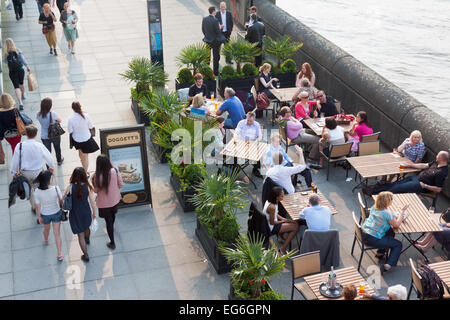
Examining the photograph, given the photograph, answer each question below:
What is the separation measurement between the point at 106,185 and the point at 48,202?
2.87 ft

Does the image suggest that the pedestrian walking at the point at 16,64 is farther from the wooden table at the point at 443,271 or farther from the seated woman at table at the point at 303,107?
the wooden table at the point at 443,271

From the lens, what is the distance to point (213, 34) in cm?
1569

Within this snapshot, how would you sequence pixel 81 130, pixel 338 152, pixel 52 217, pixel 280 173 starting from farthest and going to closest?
pixel 338 152, pixel 81 130, pixel 280 173, pixel 52 217

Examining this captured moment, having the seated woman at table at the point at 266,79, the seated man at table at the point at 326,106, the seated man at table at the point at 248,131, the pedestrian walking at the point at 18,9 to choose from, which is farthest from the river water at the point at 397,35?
the pedestrian walking at the point at 18,9

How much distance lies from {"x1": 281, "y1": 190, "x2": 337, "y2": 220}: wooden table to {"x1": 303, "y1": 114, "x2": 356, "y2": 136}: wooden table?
2416 millimetres

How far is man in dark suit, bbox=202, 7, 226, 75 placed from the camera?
15.5 meters

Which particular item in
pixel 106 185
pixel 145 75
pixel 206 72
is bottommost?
pixel 206 72

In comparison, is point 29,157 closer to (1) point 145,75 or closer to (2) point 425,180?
(1) point 145,75

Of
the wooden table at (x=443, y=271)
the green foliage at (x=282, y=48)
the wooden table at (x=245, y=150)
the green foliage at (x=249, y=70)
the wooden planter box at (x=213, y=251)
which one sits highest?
the green foliage at (x=282, y=48)

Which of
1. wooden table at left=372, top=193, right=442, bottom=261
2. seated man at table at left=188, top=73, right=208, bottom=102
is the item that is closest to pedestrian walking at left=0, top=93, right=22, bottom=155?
seated man at table at left=188, top=73, right=208, bottom=102

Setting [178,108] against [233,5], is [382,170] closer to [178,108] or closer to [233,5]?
[178,108]

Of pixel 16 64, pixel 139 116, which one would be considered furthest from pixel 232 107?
Result: pixel 16 64

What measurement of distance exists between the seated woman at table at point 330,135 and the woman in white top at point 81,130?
14.6 ft

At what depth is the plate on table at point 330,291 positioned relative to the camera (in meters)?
6.86
